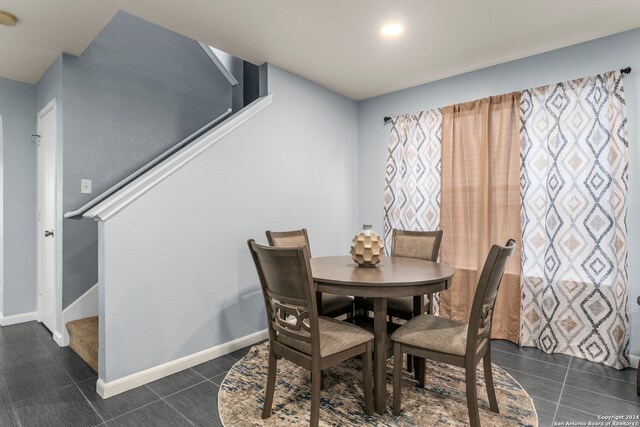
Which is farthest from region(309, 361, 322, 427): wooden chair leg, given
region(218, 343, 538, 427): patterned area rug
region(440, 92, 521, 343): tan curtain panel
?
region(440, 92, 521, 343): tan curtain panel

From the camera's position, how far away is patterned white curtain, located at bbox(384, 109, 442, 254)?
11.6 ft

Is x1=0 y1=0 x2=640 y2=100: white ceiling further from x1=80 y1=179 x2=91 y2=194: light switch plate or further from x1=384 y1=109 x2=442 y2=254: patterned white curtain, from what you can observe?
x1=80 y1=179 x2=91 y2=194: light switch plate

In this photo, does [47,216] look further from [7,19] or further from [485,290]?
[485,290]

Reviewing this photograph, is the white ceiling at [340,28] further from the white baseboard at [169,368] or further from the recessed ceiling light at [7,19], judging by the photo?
the white baseboard at [169,368]

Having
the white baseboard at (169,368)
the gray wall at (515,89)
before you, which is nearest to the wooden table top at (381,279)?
the white baseboard at (169,368)

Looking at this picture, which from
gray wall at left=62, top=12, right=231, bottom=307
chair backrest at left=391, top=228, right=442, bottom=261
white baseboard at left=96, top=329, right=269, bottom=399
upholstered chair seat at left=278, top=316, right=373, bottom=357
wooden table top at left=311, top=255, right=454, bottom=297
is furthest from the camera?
gray wall at left=62, top=12, right=231, bottom=307

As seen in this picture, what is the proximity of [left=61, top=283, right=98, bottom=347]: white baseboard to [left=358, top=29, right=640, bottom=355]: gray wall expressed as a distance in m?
2.88

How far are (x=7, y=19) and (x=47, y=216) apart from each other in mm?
1673

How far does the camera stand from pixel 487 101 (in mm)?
3176

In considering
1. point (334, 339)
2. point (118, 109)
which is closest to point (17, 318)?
point (118, 109)

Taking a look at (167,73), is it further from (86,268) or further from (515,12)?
(515,12)

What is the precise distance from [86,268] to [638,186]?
4.50 m

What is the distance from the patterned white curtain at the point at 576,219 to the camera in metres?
2.54

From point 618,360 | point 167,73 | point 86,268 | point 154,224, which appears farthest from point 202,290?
point 618,360
